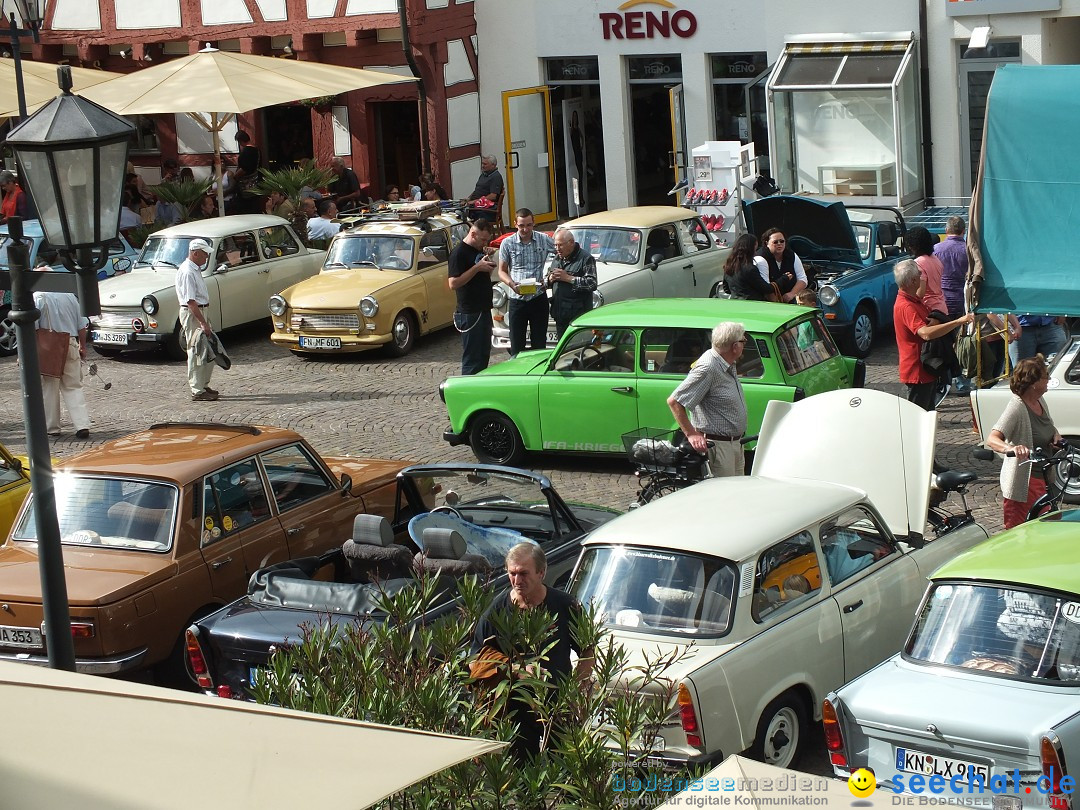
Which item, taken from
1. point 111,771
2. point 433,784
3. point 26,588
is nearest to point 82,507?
point 26,588

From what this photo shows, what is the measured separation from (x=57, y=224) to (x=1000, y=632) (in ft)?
15.7

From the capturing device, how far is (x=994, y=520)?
10.9 meters

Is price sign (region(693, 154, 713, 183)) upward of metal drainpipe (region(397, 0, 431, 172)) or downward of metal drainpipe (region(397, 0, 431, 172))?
downward

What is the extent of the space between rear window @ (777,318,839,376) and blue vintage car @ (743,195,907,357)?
3.34 m

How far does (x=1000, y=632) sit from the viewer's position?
6.73 m

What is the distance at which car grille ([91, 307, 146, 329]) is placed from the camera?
18.1m

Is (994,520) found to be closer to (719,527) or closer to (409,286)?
(719,527)

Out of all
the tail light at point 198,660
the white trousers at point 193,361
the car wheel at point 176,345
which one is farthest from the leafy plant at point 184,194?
the tail light at point 198,660

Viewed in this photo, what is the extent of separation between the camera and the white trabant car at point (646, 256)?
1664 centimetres

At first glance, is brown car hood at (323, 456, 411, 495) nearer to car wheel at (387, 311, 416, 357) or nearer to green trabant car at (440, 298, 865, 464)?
green trabant car at (440, 298, 865, 464)

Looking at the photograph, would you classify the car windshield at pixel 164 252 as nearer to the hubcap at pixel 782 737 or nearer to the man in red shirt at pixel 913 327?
the man in red shirt at pixel 913 327

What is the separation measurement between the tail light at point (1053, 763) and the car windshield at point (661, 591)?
5.38 ft

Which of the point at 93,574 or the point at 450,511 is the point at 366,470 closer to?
the point at 450,511

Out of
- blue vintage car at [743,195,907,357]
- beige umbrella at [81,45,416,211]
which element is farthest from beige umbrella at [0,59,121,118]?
blue vintage car at [743,195,907,357]
